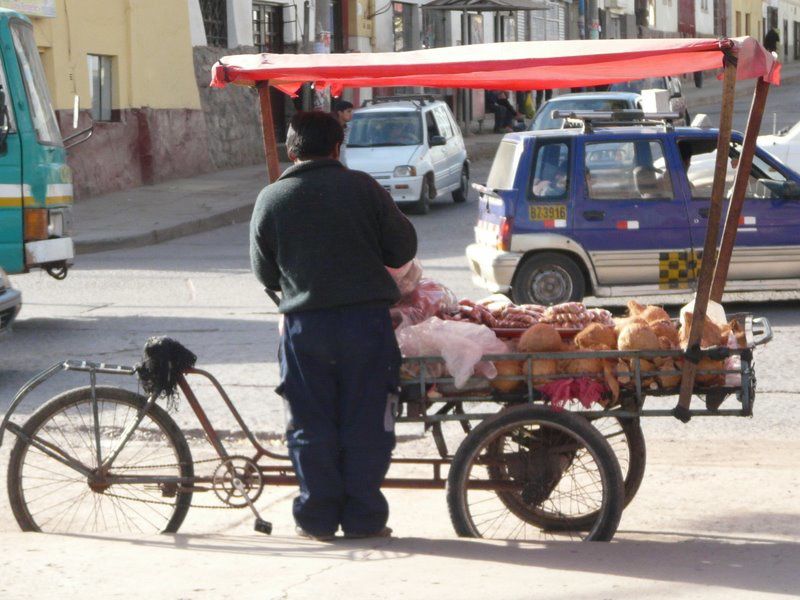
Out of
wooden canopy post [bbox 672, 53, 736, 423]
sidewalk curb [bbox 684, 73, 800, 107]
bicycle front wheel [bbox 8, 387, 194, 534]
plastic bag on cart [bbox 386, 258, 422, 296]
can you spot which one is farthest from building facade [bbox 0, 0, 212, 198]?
sidewalk curb [bbox 684, 73, 800, 107]

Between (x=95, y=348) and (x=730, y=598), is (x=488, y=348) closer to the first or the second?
(x=730, y=598)

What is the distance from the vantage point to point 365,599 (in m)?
4.74

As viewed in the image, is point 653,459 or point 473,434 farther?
point 653,459

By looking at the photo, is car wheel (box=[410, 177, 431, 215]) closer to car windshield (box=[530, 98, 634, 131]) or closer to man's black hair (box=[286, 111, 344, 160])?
car windshield (box=[530, 98, 634, 131])

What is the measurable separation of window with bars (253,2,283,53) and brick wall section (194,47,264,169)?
1.11 m

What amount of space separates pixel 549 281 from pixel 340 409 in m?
6.88

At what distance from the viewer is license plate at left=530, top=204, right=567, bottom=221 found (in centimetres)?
1208

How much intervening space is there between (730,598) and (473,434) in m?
1.26

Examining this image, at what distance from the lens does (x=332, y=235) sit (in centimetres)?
545

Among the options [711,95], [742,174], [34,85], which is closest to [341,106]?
[34,85]

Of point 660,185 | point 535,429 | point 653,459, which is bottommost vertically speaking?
point 653,459

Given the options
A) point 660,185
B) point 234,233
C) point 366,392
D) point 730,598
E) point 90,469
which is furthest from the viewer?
point 234,233

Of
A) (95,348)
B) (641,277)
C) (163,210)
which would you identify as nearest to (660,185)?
(641,277)

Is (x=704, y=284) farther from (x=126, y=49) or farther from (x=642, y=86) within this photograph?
(x=642, y=86)
